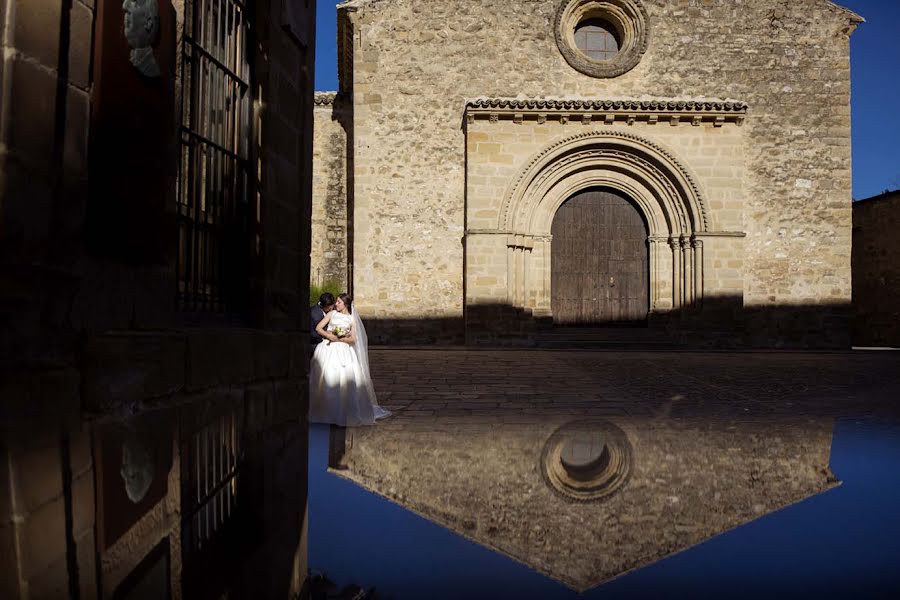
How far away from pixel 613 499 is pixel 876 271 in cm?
1897

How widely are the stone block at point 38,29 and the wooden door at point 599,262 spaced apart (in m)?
→ 13.0

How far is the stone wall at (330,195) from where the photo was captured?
1619cm

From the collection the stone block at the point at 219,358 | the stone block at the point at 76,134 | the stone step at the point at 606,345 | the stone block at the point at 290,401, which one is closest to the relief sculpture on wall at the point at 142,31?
the stone block at the point at 76,134

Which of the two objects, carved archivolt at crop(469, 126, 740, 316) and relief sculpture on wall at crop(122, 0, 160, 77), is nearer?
relief sculpture on wall at crop(122, 0, 160, 77)

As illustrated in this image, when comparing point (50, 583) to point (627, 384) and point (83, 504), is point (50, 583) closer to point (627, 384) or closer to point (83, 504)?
point (83, 504)

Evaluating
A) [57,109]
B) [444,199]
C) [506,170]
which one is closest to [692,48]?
[506,170]

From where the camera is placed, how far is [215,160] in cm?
452

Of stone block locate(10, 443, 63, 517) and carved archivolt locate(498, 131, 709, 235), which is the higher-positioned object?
carved archivolt locate(498, 131, 709, 235)

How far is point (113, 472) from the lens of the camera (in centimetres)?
262

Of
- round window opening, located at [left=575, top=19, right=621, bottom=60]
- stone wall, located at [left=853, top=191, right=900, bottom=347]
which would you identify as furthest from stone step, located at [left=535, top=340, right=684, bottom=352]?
stone wall, located at [left=853, top=191, right=900, bottom=347]

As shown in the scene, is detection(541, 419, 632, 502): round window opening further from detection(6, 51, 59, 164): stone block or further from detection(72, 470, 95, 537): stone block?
detection(6, 51, 59, 164): stone block

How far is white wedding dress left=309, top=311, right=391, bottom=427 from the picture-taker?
5.40 m

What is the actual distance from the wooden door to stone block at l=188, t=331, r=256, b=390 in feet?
36.4

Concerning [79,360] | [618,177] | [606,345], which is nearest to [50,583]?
[79,360]
